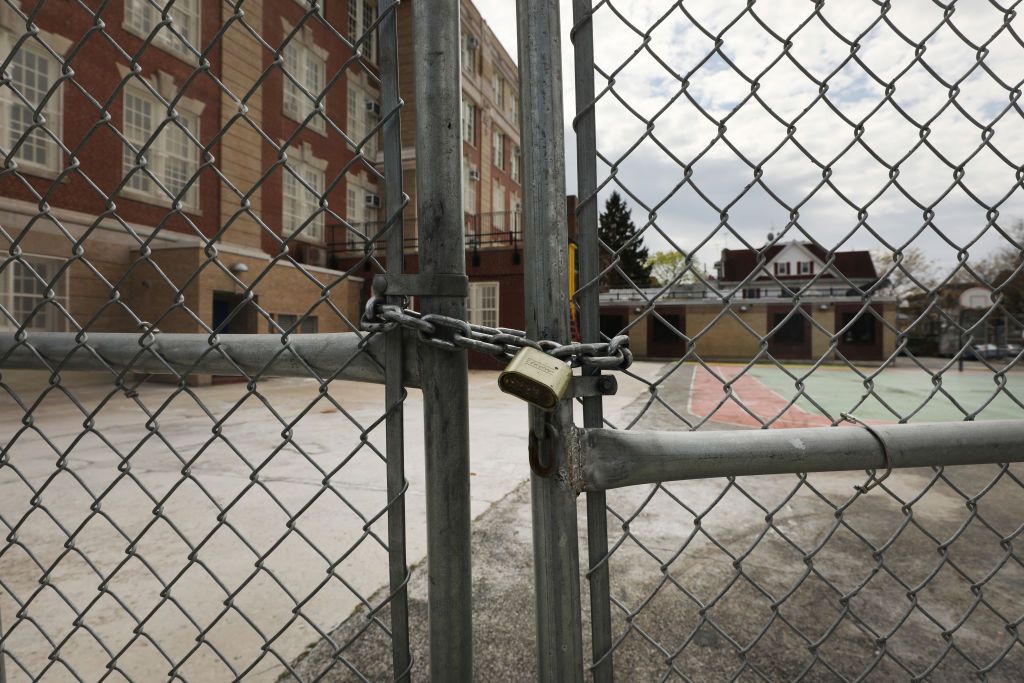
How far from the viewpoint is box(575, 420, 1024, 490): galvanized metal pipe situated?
957mm

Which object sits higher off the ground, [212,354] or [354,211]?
[354,211]

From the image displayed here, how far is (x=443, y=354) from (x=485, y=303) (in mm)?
16773

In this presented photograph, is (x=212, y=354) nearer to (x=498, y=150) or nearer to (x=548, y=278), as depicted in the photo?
(x=548, y=278)

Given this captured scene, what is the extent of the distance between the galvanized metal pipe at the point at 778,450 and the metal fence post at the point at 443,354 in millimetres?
250

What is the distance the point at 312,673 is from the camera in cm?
179

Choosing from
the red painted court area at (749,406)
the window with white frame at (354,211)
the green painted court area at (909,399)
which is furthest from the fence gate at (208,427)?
the window with white frame at (354,211)

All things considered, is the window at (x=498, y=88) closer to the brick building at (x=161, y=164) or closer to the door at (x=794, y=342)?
the brick building at (x=161, y=164)

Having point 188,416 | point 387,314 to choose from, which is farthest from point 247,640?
point 188,416

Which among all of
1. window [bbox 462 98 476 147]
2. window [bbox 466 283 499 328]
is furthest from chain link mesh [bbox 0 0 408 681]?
window [bbox 462 98 476 147]

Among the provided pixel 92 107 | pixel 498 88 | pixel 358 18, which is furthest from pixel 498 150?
pixel 92 107

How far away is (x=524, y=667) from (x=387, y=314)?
60.9 inches

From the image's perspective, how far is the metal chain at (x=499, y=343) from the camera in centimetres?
91

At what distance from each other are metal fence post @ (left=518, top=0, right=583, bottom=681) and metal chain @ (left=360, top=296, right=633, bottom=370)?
0.20 feet

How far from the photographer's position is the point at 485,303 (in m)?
17.7
